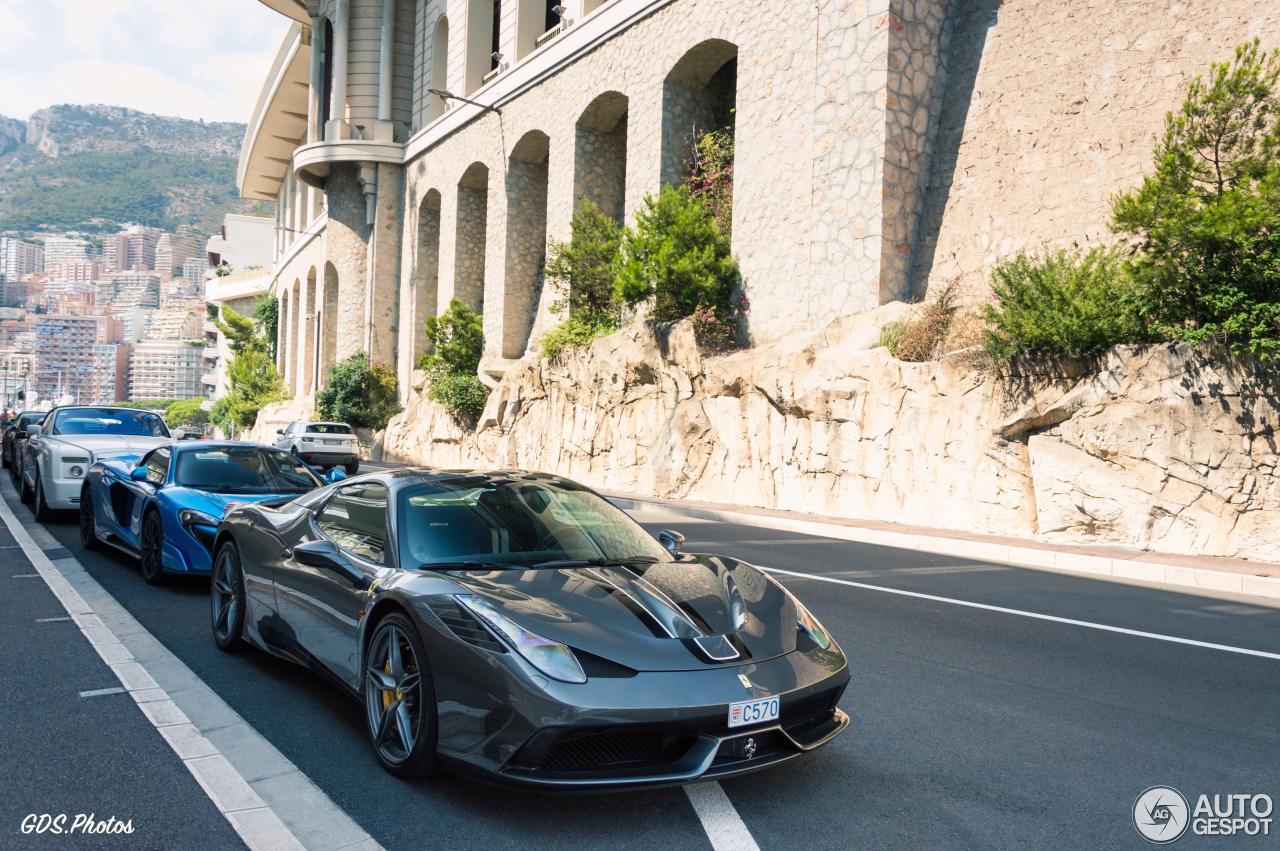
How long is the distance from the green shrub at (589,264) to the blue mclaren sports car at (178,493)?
55.4ft

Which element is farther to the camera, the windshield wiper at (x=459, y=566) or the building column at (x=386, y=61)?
the building column at (x=386, y=61)

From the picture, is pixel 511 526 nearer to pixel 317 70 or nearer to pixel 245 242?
pixel 317 70

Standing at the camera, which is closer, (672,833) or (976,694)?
(672,833)

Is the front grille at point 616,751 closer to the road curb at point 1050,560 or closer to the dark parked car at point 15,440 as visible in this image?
the road curb at point 1050,560

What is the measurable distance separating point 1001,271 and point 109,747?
1318 centimetres

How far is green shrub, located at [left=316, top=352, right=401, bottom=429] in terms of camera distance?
132ft

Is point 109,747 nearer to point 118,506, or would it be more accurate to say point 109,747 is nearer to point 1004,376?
point 118,506

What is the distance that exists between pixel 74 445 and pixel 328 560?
9125 millimetres

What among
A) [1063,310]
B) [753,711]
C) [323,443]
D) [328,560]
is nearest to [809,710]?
[753,711]

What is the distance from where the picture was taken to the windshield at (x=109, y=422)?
13.2 metres

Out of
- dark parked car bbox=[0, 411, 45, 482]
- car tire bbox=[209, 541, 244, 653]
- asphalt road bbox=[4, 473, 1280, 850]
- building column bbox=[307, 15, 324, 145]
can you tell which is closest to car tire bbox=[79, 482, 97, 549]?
asphalt road bbox=[4, 473, 1280, 850]

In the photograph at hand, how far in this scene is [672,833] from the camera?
10.4 feet

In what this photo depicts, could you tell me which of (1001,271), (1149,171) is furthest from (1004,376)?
(1149,171)

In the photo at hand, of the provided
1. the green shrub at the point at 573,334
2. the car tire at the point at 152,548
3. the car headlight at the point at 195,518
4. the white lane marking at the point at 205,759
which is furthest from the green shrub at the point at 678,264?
the white lane marking at the point at 205,759
